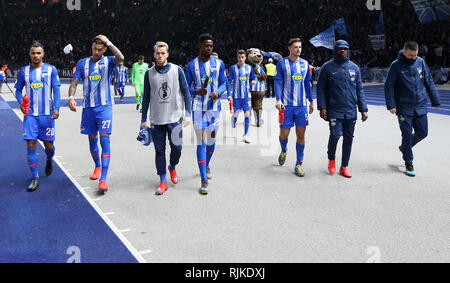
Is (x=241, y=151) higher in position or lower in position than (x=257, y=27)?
lower

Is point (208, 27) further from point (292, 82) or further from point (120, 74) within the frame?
point (292, 82)

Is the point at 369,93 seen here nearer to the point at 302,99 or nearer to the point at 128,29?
the point at 302,99

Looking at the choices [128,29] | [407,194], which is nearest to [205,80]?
[407,194]

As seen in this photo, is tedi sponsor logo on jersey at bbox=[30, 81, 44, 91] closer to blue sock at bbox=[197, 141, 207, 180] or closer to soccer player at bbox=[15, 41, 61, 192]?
soccer player at bbox=[15, 41, 61, 192]

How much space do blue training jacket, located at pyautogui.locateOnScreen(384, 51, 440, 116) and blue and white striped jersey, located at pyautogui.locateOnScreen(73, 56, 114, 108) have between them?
409 centimetres

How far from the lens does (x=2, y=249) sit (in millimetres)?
3830

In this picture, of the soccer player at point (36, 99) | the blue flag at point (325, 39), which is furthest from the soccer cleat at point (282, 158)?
the blue flag at point (325, 39)

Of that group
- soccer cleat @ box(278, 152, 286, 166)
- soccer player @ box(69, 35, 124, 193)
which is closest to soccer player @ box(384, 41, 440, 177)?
soccer cleat @ box(278, 152, 286, 166)

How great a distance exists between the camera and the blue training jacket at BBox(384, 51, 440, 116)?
638 centimetres

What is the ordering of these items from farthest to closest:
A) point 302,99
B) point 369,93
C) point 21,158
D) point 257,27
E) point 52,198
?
1. point 257,27
2. point 369,93
3. point 21,158
4. point 302,99
5. point 52,198

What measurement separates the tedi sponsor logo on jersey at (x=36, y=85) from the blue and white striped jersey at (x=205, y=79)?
1.99 metres

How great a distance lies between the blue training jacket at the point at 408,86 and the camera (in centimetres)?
638

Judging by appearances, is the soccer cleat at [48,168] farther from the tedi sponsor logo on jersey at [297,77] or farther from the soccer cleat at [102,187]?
the tedi sponsor logo on jersey at [297,77]
